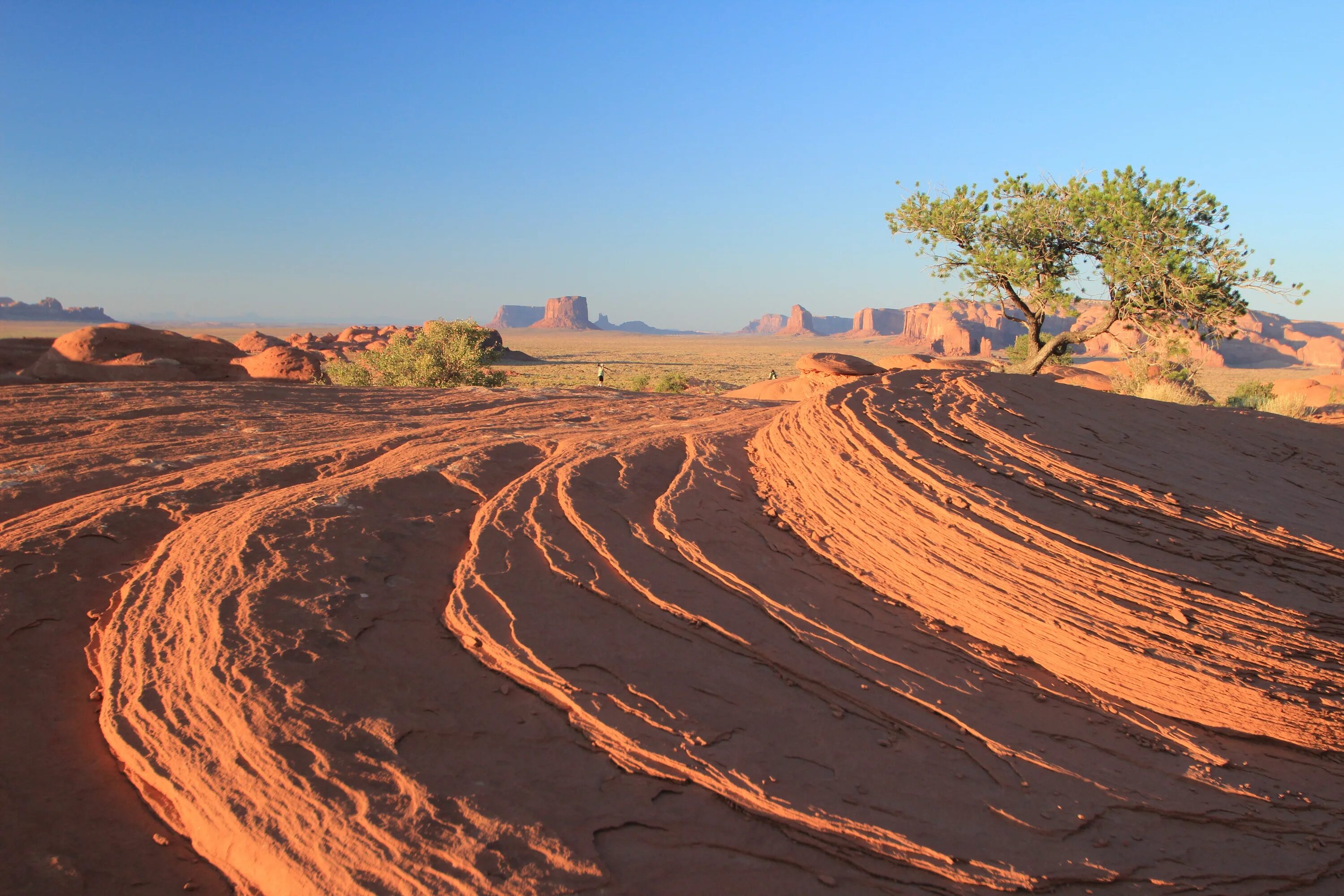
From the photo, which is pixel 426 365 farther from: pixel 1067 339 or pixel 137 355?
pixel 1067 339

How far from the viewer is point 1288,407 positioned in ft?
49.6

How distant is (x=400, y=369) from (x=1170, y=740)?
17895 millimetres

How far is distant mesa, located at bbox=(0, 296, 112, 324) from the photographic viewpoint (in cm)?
13050

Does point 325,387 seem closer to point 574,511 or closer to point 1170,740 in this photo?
point 574,511

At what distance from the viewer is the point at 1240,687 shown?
352 centimetres

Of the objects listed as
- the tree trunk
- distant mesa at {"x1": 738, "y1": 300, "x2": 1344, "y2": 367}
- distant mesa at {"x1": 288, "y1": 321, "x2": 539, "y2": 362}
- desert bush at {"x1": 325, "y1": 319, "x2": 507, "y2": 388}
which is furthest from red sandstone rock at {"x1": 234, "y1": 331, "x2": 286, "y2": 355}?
distant mesa at {"x1": 738, "y1": 300, "x2": 1344, "y2": 367}

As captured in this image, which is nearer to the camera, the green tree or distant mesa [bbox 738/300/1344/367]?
the green tree

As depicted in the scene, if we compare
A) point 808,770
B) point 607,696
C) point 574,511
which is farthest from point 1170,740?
point 574,511

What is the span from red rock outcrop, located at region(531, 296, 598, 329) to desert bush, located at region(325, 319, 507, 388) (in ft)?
534

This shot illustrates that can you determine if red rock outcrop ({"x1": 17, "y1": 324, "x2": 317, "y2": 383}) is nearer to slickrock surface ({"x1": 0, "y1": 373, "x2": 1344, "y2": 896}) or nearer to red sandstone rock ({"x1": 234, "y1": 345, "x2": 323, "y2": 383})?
red sandstone rock ({"x1": 234, "y1": 345, "x2": 323, "y2": 383})

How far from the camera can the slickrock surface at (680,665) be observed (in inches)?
95.8

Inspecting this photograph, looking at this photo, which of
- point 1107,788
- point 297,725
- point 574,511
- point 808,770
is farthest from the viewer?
point 574,511

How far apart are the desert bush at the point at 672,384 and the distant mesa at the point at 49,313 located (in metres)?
148

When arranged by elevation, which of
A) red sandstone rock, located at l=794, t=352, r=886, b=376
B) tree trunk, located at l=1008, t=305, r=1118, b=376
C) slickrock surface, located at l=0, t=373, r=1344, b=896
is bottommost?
slickrock surface, located at l=0, t=373, r=1344, b=896
